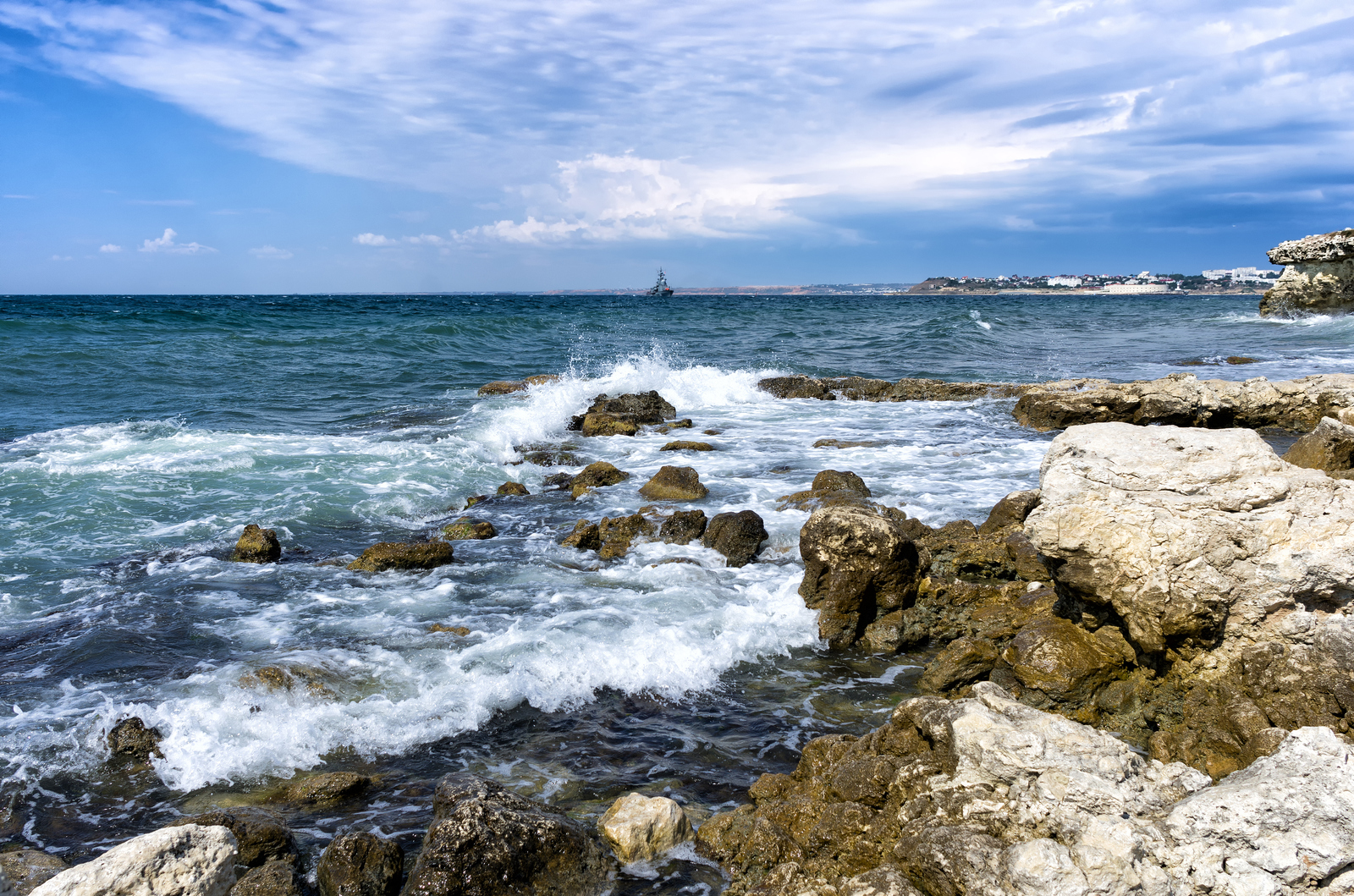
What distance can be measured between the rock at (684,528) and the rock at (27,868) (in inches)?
216

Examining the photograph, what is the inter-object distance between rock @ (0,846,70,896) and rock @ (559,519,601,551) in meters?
5.00

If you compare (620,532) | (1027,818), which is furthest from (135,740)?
(1027,818)

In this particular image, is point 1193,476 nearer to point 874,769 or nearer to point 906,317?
point 874,769

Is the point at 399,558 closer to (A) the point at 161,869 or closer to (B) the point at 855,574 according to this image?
(B) the point at 855,574

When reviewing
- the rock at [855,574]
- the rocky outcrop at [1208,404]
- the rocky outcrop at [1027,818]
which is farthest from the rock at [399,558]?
the rocky outcrop at [1208,404]

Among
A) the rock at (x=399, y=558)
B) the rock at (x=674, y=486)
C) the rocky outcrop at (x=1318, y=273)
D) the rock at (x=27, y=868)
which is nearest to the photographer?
the rock at (x=27, y=868)

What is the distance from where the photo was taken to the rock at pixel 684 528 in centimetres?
818

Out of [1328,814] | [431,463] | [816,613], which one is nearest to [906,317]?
[431,463]

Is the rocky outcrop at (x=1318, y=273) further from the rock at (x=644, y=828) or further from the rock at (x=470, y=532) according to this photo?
the rock at (x=644, y=828)

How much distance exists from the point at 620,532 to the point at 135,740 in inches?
182

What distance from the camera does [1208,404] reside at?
42.0 ft

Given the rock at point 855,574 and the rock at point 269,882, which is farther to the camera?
the rock at point 855,574

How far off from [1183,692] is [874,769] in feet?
6.51

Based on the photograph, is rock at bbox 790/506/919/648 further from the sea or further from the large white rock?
the large white rock
